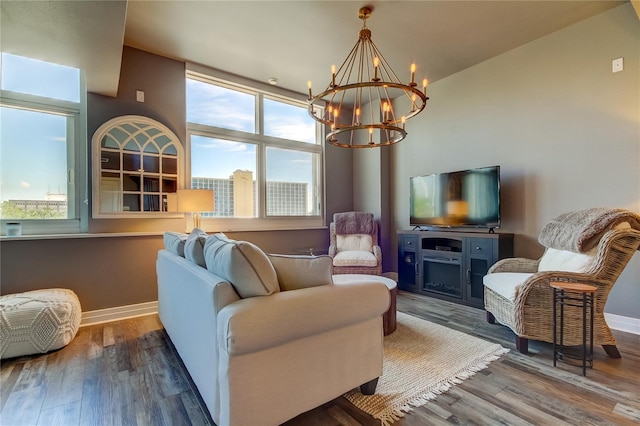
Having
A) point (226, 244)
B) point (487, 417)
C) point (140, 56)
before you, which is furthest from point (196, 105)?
point (487, 417)

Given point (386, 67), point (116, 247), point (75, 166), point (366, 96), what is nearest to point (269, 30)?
point (386, 67)

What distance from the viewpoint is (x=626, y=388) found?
1.83 metres

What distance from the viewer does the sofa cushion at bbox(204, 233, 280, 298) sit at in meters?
1.40

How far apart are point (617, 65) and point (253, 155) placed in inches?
165

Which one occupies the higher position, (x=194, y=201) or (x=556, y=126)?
(x=556, y=126)

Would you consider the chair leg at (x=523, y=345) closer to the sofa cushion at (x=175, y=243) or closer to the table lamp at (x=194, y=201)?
the sofa cushion at (x=175, y=243)

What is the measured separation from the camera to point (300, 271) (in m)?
1.62

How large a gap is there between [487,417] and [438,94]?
405cm

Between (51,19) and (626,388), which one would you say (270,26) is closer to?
(51,19)

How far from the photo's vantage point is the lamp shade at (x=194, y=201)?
10.9ft

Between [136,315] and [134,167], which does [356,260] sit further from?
[134,167]

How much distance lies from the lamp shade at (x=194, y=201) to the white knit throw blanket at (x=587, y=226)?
136 inches

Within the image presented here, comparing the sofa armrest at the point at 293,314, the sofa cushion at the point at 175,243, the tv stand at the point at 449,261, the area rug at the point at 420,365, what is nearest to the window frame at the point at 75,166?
the sofa cushion at the point at 175,243

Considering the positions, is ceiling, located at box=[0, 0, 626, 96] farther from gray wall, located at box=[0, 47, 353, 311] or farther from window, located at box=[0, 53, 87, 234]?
window, located at box=[0, 53, 87, 234]
